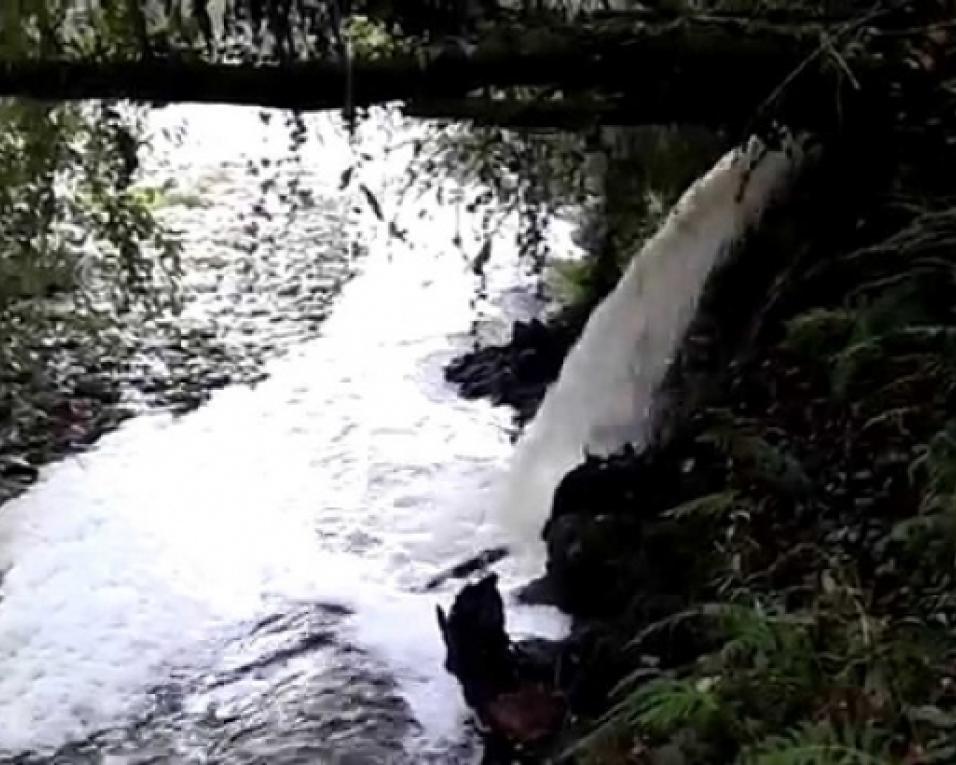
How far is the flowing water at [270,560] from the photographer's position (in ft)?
16.0

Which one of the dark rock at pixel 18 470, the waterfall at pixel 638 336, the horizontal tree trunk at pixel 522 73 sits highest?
the horizontal tree trunk at pixel 522 73

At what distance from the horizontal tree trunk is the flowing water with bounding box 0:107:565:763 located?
1672 millimetres

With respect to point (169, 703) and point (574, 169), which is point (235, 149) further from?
point (169, 703)

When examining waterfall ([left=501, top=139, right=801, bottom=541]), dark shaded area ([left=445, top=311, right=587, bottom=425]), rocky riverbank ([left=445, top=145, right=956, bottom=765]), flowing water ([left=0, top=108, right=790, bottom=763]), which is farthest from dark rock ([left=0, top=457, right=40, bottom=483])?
rocky riverbank ([left=445, top=145, right=956, bottom=765])

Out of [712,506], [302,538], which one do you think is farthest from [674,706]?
[302,538]

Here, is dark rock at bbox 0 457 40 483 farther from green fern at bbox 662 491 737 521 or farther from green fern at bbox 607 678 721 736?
green fern at bbox 607 678 721 736

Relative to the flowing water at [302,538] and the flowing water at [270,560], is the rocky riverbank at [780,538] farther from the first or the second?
the flowing water at [270,560]

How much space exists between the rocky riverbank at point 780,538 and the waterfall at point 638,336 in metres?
0.18

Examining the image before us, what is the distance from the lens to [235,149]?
9.60 metres

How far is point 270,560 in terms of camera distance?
6117mm

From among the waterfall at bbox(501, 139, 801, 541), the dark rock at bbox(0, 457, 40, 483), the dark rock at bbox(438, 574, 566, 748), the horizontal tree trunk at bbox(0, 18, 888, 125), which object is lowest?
the dark rock at bbox(0, 457, 40, 483)

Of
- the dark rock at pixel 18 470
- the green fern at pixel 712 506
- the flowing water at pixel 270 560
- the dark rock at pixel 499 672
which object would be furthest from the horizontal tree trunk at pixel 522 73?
the dark rock at pixel 18 470

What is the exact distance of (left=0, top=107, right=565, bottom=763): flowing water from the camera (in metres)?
4.89

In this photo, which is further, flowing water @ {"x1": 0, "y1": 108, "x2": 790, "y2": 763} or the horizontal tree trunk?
flowing water @ {"x1": 0, "y1": 108, "x2": 790, "y2": 763}
